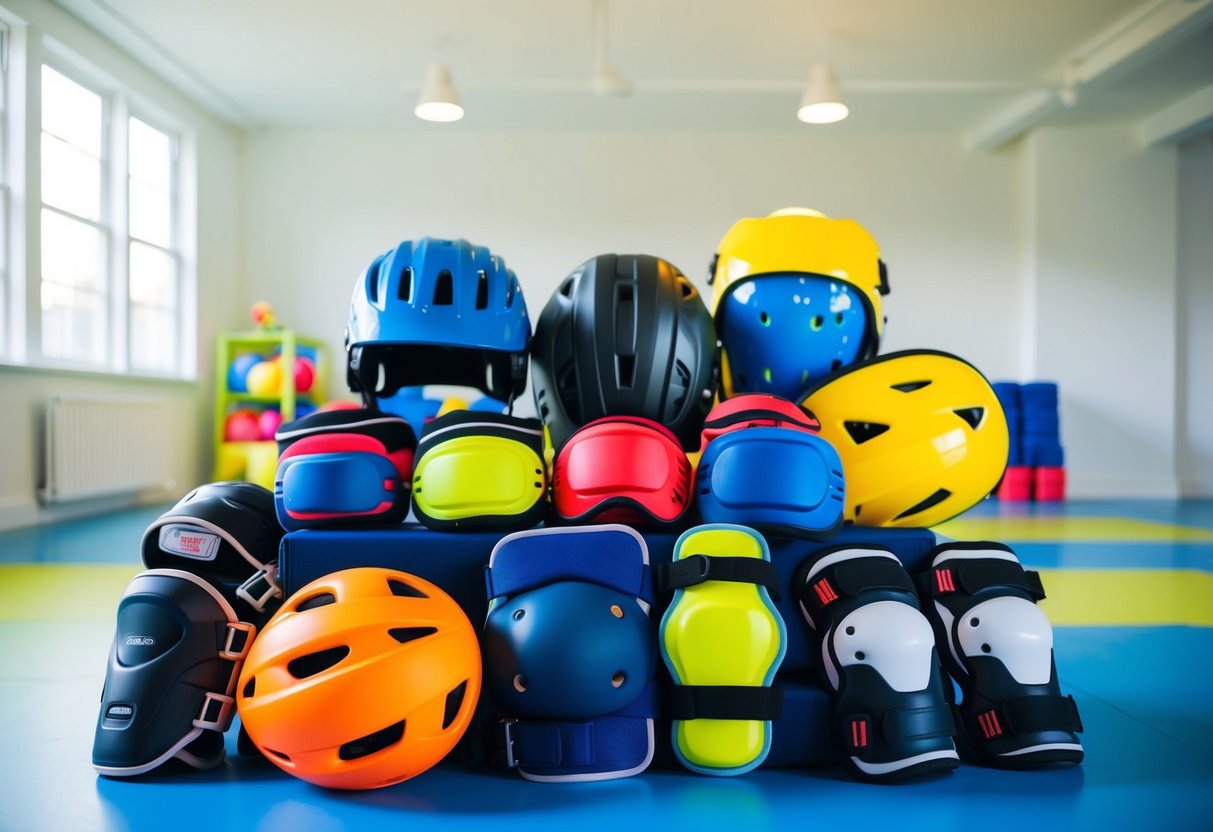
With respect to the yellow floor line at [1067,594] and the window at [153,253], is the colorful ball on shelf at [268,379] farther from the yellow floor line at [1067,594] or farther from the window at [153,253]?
the yellow floor line at [1067,594]

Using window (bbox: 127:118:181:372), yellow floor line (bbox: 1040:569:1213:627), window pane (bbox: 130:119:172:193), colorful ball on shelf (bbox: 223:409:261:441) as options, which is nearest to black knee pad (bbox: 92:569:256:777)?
yellow floor line (bbox: 1040:569:1213:627)

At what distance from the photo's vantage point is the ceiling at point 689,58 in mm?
6754

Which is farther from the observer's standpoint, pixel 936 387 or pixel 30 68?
pixel 30 68

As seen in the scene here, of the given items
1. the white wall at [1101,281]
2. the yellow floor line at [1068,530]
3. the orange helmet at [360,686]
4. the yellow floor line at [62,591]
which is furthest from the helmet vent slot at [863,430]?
the white wall at [1101,281]

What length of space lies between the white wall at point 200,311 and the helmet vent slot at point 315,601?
5470mm

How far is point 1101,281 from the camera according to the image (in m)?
9.42

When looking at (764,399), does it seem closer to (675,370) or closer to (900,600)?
(675,370)

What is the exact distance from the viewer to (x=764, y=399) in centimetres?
223

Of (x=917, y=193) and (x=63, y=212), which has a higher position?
(x=917, y=193)

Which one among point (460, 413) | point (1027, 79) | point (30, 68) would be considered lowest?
point (460, 413)

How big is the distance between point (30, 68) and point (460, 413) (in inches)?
243

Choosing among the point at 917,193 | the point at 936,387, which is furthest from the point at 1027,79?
the point at 936,387

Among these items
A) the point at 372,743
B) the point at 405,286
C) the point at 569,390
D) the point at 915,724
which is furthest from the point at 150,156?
the point at 915,724

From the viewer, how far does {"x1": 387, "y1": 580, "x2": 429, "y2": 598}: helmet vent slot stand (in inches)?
74.6
